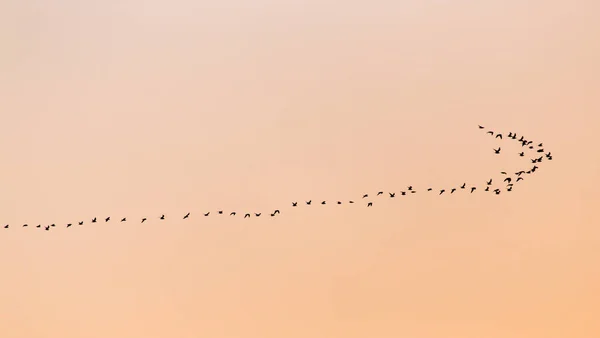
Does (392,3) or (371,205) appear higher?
(392,3)

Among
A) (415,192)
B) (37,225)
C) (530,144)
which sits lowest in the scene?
(37,225)

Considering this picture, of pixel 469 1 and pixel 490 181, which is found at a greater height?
pixel 469 1

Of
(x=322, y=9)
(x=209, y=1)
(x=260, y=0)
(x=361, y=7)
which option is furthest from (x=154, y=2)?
(x=361, y=7)

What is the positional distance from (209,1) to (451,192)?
9.20ft

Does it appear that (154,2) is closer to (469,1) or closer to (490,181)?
(469,1)

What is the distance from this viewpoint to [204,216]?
4930mm

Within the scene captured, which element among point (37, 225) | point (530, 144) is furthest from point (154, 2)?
point (530, 144)

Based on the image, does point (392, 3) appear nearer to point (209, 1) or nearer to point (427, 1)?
point (427, 1)

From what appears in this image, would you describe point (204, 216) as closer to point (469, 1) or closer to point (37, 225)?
point (37, 225)

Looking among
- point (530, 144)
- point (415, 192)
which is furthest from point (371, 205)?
point (530, 144)

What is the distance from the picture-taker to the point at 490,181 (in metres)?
4.89

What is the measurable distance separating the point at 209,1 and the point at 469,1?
2364mm

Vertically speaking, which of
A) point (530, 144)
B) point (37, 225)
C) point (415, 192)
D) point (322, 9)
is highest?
point (322, 9)

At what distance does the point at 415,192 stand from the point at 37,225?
344 cm
